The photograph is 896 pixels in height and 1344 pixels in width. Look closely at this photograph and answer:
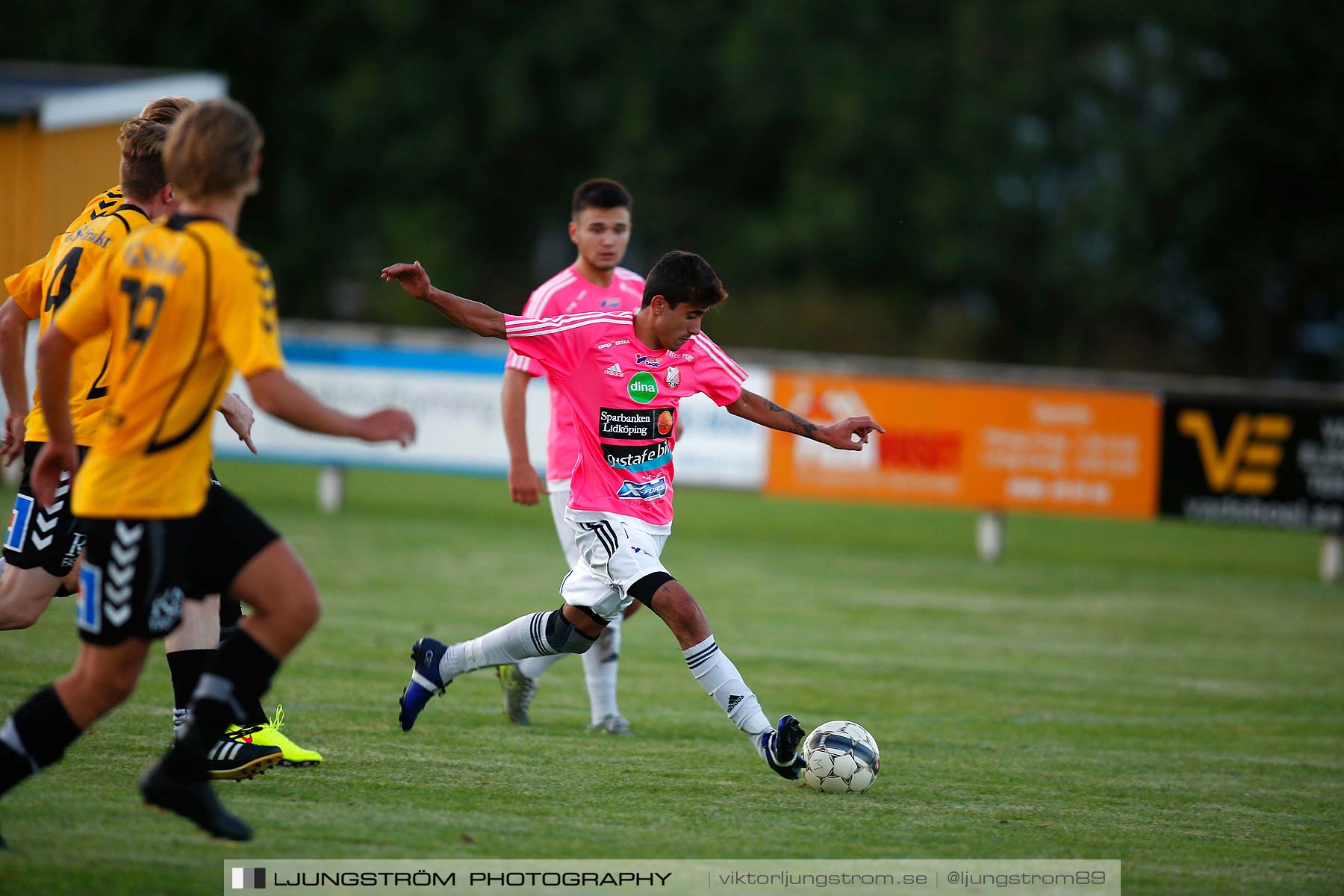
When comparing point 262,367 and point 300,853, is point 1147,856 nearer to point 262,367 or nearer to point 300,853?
point 300,853

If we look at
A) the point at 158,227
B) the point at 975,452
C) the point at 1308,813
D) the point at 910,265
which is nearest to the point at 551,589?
the point at 975,452

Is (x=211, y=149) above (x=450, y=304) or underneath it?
above

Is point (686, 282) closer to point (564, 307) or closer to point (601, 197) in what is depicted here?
point (564, 307)

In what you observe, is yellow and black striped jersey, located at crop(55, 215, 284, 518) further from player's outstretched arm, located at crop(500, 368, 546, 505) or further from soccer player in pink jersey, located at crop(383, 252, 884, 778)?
player's outstretched arm, located at crop(500, 368, 546, 505)

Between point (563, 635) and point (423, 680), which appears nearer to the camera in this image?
point (563, 635)

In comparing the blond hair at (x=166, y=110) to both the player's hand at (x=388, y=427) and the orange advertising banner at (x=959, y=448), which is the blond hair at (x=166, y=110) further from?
the orange advertising banner at (x=959, y=448)

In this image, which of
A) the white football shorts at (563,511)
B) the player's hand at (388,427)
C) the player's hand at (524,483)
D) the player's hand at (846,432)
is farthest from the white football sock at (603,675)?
the player's hand at (388,427)

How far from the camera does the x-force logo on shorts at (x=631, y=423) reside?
5.71 m

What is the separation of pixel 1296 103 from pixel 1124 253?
5404mm

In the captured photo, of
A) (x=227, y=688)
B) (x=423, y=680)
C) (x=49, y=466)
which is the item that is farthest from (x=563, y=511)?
(x=49, y=466)

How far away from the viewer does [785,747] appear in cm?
541

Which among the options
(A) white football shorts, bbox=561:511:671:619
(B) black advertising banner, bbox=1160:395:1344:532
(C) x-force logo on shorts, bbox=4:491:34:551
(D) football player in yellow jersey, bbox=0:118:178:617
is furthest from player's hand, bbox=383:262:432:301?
(B) black advertising banner, bbox=1160:395:1344:532

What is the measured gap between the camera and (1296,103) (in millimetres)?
34469

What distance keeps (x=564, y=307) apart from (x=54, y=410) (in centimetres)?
282
